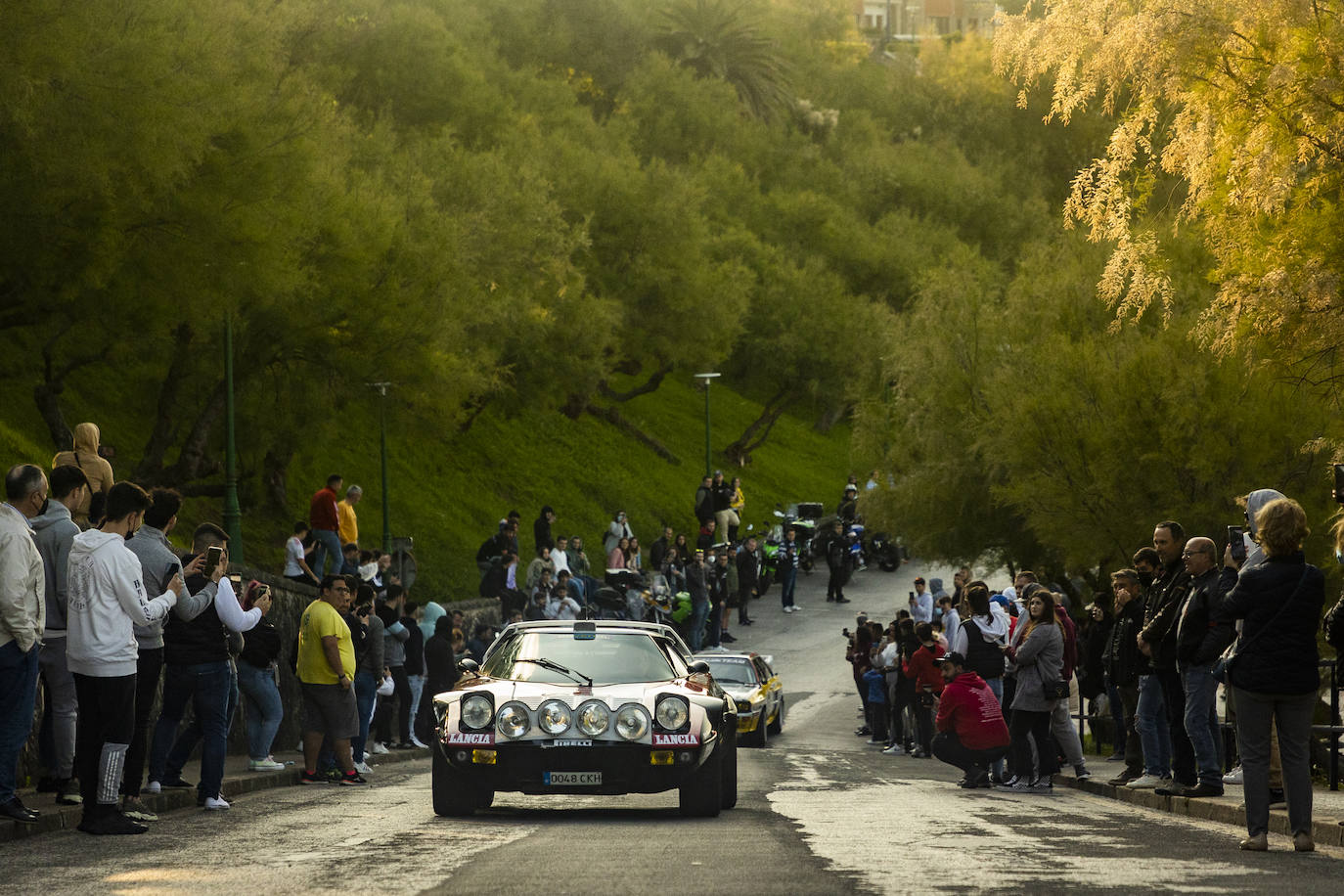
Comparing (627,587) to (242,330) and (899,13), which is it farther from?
(899,13)

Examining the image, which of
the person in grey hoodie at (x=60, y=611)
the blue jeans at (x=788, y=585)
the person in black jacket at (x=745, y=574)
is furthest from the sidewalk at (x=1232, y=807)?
the blue jeans at (x=788, y=585)

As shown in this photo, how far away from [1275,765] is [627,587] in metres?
26.7

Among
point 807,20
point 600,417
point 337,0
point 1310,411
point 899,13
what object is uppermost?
point 899,13

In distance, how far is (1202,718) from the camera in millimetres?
12250

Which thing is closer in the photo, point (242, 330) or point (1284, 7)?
point (1284, 7)

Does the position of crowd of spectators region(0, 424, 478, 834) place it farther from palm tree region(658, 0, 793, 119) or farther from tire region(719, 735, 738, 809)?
palm tree region(658, 0, 793, 119)

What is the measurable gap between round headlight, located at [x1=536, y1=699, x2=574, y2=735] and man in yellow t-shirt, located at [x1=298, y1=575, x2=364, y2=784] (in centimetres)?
362

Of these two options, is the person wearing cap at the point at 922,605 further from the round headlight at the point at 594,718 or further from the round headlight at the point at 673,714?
the round headlight at the point at 594,718

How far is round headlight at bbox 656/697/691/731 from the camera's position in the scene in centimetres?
1231

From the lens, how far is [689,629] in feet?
133

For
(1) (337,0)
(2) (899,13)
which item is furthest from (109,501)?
(2) (899,13)

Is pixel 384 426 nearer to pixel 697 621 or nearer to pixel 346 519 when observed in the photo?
pixel 697 621

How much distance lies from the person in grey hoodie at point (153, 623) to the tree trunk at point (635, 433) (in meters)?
52.1

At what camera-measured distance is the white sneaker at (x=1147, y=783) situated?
13953 millimetres
